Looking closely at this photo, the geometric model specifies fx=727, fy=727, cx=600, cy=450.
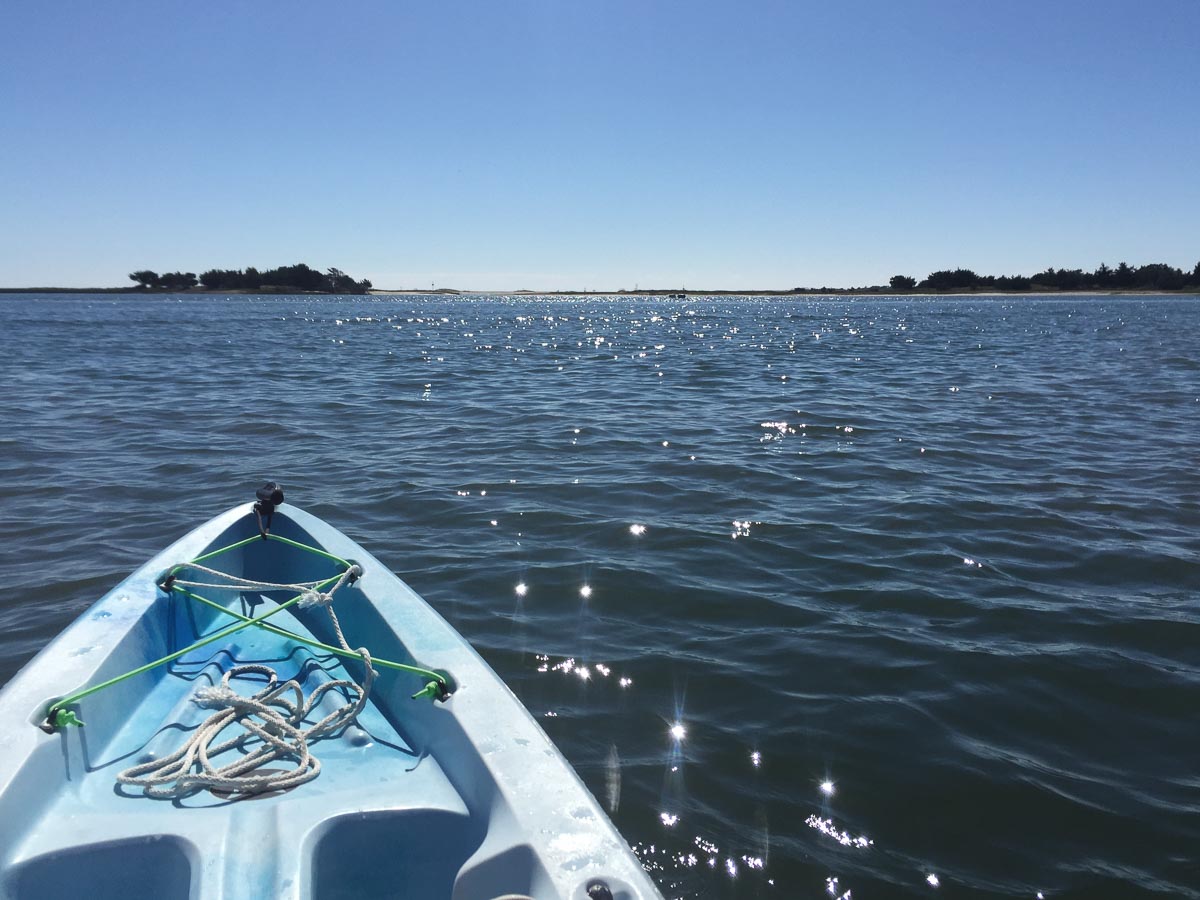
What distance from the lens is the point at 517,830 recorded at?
225 centimetres

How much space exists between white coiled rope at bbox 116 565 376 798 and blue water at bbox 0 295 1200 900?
1303 millimetres

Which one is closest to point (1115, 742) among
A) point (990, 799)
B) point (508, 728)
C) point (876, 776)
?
point (990, 799)

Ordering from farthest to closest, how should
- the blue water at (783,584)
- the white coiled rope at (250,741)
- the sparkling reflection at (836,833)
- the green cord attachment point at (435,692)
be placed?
1. the blue water at (783,584)
2. the sparkling reflection at (836,833)
3. the green cord attachment point at (435,692)
4. the white coiled rope at (250,741)

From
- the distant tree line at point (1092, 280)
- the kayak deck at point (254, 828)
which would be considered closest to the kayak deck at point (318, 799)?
the kayak deck at point (254, 828)

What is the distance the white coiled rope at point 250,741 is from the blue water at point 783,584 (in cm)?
130

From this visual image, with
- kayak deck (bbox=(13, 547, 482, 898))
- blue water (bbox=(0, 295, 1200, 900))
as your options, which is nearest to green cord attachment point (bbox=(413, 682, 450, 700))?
kayak deck (bbox=(13, 547, 482, 898))

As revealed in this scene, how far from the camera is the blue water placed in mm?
3340

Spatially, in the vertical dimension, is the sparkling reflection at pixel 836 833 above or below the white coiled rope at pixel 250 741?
below

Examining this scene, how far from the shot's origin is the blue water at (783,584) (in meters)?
3.34

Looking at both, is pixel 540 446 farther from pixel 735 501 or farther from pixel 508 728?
pixel 508 728

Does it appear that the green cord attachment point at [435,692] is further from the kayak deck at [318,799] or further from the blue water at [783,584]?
the blue water at [783,584]

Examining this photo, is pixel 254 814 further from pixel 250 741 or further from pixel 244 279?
pixel 244 279

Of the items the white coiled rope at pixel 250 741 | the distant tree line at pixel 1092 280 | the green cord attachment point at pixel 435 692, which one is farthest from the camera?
→ the distant tree line at pixel 1092 280

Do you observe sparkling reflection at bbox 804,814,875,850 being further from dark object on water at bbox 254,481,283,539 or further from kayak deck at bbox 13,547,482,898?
dark object on water at bbox 254,481,283,539
